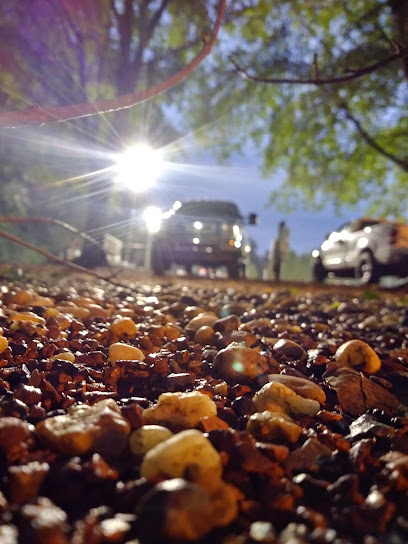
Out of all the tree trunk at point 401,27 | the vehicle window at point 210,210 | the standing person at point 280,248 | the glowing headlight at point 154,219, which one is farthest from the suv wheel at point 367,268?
the tree trunk at point 401,27

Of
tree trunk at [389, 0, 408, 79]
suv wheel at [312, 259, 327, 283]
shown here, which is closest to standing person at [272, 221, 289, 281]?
suv wheel at [312, 259, 327, 283]

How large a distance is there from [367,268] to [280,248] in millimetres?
3122

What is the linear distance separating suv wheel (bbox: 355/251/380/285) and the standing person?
2.65 m

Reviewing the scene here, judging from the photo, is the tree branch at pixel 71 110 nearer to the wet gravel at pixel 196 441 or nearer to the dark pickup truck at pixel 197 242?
the wet gravel at pixel 196 441

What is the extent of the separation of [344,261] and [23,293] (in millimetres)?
9890

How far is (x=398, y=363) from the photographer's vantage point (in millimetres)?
2260

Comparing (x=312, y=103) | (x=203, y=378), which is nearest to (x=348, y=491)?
(x=203, y=378)

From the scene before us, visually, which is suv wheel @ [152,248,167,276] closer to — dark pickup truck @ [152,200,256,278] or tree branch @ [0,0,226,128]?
dark pickup truck @ [152,200,256,278]

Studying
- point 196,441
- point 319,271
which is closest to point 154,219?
point 319,271

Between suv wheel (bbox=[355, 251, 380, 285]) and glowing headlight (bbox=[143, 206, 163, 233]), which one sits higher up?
glowing headlight (bbox=[143, 206, 163, 233])

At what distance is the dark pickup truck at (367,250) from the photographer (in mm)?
8828

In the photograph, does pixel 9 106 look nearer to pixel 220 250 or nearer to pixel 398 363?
pixel 220 250

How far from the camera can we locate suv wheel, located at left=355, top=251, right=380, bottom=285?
31.3ft

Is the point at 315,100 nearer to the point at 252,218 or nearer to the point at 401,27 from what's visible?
the point at 252,218
